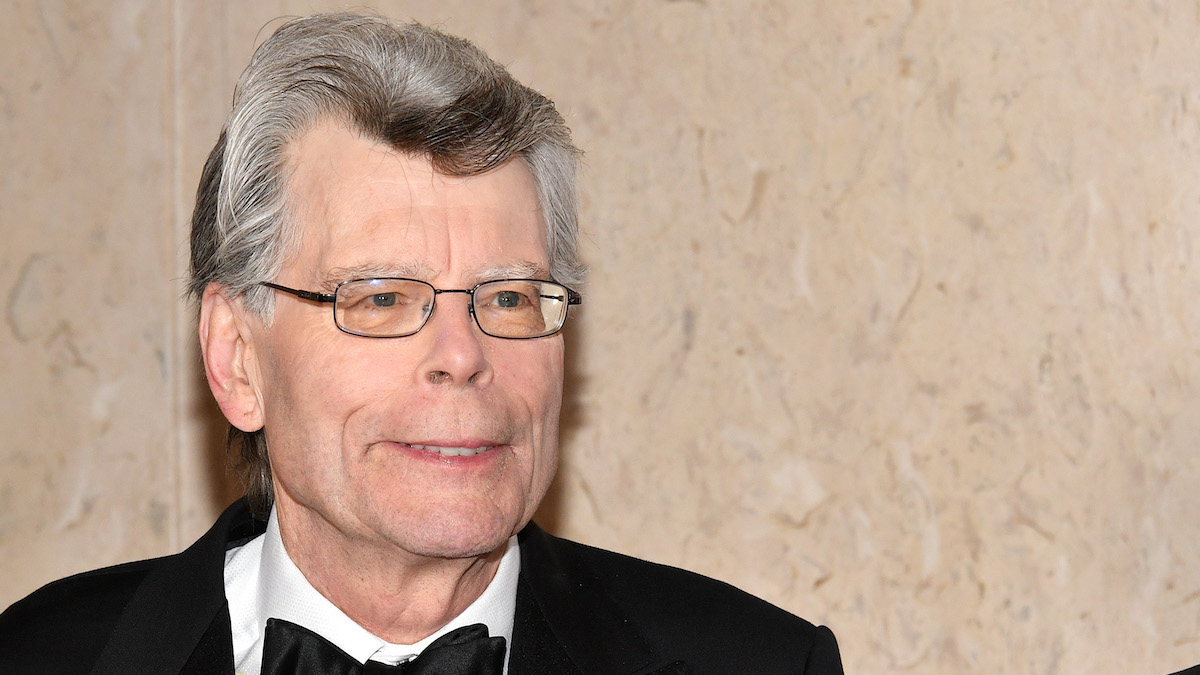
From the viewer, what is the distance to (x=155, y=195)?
2658 mm

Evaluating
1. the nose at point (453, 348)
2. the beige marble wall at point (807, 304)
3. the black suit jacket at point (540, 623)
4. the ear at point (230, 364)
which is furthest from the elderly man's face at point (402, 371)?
the beige marble wall at point (807, 304)

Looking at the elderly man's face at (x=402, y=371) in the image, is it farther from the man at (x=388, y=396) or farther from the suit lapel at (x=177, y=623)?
the suit lapel at (x=177, y=623)

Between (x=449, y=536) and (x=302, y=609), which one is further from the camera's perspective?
(x=302, y=609)

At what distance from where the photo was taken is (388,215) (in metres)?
1.85

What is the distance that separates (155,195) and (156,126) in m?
0.14

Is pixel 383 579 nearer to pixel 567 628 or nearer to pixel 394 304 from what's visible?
pixel 567 628

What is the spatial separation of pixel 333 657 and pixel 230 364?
18.7 inches

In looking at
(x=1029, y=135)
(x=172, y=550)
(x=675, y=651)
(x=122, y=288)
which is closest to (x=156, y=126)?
(x=122, y=288)

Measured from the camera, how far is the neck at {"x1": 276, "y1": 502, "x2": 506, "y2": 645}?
1.95 metres

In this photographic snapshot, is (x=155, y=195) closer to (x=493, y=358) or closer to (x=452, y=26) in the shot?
(x=452, y=26)

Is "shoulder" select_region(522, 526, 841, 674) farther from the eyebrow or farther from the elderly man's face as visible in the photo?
the eyebrow

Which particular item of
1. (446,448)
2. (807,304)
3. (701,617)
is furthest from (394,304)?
(807,304)

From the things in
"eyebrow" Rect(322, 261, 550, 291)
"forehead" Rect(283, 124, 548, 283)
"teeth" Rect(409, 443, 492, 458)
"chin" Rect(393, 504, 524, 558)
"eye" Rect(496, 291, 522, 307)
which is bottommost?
"chin" Rect(393, 504, 524, 558)

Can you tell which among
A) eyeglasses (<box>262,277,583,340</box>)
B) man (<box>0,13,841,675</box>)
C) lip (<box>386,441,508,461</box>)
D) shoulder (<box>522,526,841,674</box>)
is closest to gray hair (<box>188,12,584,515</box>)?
man (<box>0,13,841,675</box>)
